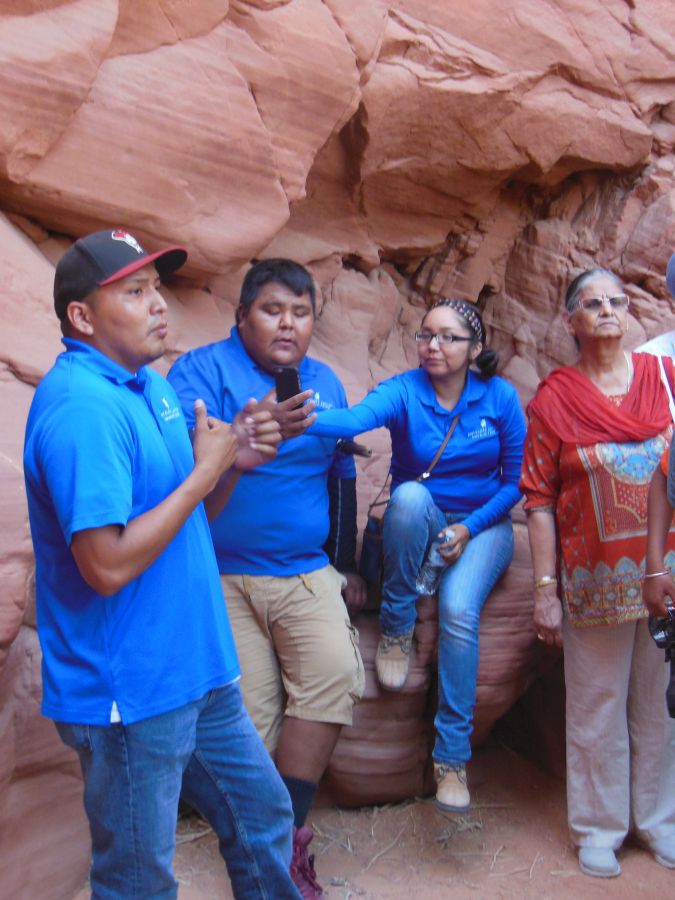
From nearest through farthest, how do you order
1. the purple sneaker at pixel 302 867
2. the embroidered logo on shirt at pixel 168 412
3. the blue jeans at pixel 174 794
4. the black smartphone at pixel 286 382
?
the blue jeans at pixel 174 794, the embroidered logo on shirt at pixel 168 412, the black smartphone at pixel 286 382, the purple sneaker at pixel 302 867

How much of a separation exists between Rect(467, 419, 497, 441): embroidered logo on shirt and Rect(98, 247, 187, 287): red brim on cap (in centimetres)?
161

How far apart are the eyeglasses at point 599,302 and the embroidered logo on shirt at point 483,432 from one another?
23.2 inches

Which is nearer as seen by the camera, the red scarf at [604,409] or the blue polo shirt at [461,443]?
the red scarf at [604,409]

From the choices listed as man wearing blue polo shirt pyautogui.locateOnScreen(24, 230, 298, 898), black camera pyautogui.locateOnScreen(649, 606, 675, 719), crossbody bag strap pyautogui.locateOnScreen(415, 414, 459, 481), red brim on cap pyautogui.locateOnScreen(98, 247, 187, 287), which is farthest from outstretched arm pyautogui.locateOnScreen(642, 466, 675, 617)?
red brim on cap pyautogui.locateOnScreen(98, 247, 187, 287)

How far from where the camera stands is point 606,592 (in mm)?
3117

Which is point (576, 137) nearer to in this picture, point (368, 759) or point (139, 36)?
point (139, 36)

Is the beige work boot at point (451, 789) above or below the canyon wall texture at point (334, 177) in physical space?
below

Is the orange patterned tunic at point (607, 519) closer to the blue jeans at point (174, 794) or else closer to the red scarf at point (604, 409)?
the red scarf at point (604, 409)

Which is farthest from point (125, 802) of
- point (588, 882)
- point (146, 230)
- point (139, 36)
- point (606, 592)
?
point (139, 36)

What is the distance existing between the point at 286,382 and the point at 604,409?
114cm

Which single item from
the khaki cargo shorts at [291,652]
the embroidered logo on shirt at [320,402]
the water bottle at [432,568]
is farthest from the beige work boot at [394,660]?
the embroidered logo on shirt at [320,402]

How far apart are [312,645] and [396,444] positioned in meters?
0.90

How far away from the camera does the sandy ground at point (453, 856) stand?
3.24 meters

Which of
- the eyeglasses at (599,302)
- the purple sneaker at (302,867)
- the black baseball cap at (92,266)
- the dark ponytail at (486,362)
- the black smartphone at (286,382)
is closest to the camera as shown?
the black baseball cap at (92,266)
